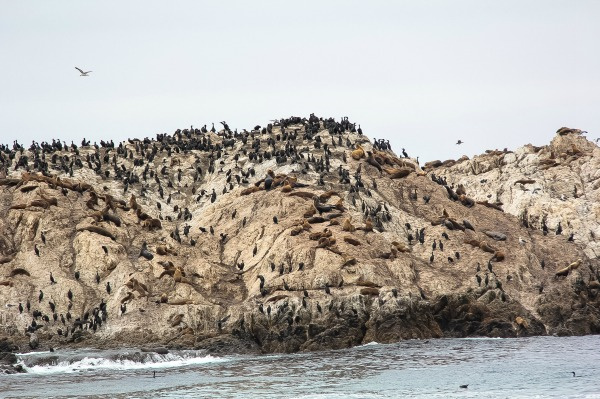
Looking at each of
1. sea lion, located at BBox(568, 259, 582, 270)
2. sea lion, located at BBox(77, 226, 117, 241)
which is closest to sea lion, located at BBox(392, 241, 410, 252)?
sea lion, located at BBox(568, 259, 582, 270)

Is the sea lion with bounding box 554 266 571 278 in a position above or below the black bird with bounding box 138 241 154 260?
below

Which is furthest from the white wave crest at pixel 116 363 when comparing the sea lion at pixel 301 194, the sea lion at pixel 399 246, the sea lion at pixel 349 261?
the sea lion at pixel 301 194

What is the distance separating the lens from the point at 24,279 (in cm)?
6575

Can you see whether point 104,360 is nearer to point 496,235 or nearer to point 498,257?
point 498,257

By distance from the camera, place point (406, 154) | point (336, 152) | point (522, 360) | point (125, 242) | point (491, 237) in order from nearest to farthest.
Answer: point (522, 360), point (125, 242), point (491, 237), point (336, 152), point (406, 154)

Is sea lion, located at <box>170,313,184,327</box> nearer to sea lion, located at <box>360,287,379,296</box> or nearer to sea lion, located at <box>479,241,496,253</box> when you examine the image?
sea lion, located at <box>360,287,379,296</box>

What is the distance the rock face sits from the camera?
206 feet

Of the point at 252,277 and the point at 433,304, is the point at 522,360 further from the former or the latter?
the point at 252,277

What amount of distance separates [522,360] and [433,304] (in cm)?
1121

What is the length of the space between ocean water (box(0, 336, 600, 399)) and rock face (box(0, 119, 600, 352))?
2.33 meters

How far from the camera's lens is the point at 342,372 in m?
51.9

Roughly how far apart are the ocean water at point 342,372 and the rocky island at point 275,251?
7.83ft

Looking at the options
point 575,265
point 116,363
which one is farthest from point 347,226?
point 116,363

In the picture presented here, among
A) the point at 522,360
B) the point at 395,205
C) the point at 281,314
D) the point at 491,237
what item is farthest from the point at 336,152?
the point at 522,360
